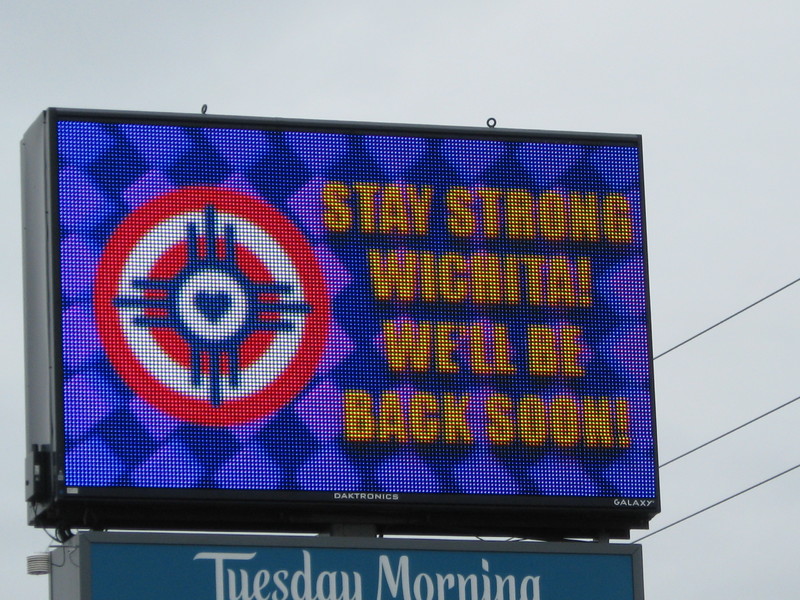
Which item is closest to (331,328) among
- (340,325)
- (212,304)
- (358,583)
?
(340,325)

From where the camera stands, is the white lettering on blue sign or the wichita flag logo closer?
the white lettering on blue sign

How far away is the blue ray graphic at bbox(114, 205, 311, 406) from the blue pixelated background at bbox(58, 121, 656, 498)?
1.00 ft

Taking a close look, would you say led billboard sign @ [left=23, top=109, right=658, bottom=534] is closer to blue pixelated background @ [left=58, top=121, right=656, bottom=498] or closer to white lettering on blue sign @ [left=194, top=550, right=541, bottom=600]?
blue pixelated background @ [left=58, top=121, right=656, bottom=498]

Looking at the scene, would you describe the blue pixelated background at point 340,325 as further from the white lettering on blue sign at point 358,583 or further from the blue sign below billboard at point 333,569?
the white lettering on blue sign at point 358,583

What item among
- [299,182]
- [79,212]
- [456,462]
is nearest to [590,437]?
[456,462]

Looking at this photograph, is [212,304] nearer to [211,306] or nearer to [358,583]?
[211,306]

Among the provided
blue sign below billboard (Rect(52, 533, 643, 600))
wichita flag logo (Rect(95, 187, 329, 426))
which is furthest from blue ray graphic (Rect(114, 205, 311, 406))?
blue sign below billboard (Rect(52, 533, 643, 600))

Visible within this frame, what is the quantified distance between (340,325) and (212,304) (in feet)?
2.94

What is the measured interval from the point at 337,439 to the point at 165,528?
130 cm

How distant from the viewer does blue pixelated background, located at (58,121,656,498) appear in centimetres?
1378

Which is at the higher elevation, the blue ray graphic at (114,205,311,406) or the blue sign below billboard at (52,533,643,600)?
the blue ray graphic at (114,205,311,406)

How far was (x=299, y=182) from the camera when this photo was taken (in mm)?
14516

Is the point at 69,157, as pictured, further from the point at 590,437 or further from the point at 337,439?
the point at 590,437

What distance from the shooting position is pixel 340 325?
14.3 m
